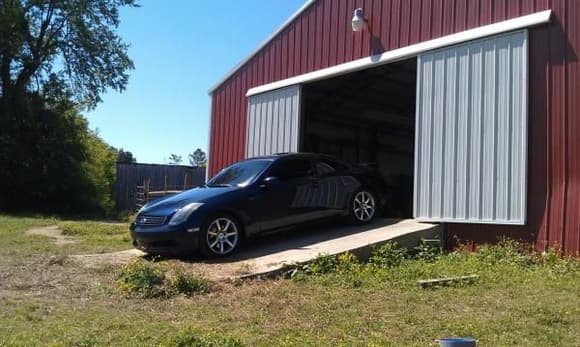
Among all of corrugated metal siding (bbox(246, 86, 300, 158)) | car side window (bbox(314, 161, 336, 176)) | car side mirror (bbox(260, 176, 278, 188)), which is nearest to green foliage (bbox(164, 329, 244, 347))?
car side mirror (bbox(260, 176, 278, 188))

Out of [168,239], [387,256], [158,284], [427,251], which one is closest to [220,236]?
[168,239]

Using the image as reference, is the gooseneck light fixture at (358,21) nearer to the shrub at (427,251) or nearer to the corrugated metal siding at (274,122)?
the corrugated metal siding at (274,122)

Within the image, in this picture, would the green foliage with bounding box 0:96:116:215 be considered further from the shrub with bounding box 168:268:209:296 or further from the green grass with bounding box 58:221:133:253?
the shrub with bounding box 168:268:209:296

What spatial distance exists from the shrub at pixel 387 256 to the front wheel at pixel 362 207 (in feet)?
6.07

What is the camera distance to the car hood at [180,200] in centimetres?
984

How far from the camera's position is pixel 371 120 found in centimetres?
2047

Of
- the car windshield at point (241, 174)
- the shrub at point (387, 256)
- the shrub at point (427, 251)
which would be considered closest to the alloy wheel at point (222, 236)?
the car windshield at point (241, 174)

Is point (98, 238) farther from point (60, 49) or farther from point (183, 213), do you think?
point (60, 49)

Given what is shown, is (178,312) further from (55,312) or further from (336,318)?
(336,318)

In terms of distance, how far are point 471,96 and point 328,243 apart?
11.0 feet

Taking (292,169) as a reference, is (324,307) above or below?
below

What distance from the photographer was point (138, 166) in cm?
3244

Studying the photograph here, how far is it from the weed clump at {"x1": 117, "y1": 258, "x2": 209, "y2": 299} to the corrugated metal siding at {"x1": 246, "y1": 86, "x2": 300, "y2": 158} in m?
7.02

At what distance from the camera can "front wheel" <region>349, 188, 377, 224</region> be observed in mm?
11453
